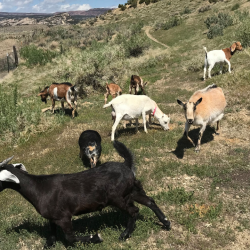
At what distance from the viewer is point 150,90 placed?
56.3 ft

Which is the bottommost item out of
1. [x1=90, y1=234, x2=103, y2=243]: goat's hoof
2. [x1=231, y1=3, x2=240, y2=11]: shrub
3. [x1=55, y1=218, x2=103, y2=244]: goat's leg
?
[x1=90, y1=234, x2=103, y2=243]: goat's hoof

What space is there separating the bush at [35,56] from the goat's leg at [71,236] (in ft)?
93.0

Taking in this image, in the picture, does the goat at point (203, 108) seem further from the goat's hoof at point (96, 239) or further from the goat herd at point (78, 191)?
the goat's hoof at point (96, 239)

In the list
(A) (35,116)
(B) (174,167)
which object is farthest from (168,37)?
(B) (174,167)

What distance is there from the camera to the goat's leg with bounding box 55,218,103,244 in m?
4.23

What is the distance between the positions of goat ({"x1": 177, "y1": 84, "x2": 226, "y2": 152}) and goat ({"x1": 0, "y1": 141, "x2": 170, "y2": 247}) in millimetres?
3579

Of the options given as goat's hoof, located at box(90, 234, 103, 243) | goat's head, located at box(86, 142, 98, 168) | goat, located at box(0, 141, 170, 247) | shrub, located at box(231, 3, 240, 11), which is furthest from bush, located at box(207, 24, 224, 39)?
goat's hoof, located at box(90, 234, 103, 243)

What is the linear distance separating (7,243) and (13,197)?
7.27 feet

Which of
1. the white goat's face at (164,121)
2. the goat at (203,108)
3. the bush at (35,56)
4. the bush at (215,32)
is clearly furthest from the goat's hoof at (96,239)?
the bush at (35,56)

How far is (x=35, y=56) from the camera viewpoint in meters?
30.3

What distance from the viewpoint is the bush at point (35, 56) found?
98.5ft

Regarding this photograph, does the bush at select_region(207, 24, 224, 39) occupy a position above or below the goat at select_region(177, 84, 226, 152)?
above

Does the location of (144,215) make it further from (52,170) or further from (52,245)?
(52,170)

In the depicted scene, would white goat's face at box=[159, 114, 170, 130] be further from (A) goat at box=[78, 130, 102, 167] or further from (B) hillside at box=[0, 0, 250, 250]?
(A) goat at box=[78, 130, 102, 167]
